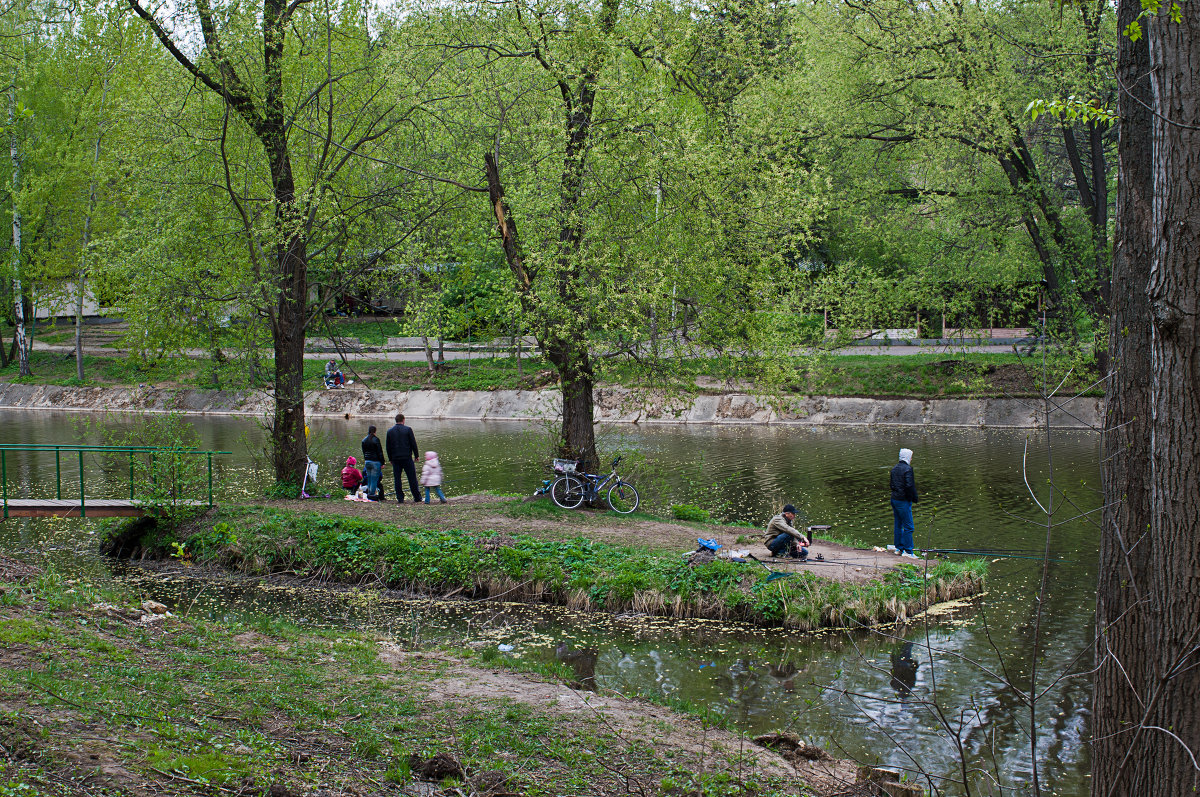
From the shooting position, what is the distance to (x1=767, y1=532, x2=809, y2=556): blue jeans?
13658mm

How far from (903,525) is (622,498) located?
5273 millimetres

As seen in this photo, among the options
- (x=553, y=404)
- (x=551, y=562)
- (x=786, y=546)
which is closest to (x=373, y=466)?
(x=551, y=562)

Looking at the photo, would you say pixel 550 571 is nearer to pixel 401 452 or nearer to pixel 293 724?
pixel 401 452

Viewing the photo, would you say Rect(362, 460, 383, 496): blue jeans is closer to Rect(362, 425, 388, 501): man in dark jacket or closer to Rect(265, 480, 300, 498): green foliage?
Rect(362, 425, 388, 501): man in dark jacket

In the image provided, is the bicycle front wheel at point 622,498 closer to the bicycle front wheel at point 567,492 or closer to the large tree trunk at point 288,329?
the bicycle front wheel at point 567,492

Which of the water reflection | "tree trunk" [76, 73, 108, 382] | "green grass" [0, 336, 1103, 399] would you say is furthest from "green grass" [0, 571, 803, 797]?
"tree trunk" [76, 73, 108, 382]

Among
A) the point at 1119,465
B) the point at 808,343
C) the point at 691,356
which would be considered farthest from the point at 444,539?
the point at 808,343

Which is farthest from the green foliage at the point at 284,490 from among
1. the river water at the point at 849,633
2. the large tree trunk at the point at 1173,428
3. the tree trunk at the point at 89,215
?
the tree trunk at the point at 89,215

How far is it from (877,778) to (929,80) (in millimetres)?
22131

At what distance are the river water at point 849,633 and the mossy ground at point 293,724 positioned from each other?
127cm

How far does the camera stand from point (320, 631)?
437 inches

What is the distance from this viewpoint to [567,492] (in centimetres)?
1730

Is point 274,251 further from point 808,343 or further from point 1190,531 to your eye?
point 808,343

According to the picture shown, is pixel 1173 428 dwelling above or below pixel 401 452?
above
